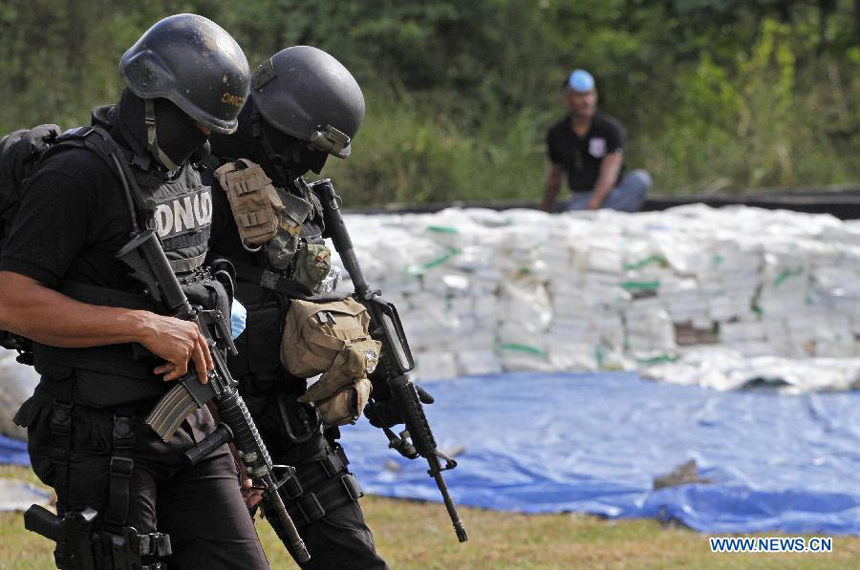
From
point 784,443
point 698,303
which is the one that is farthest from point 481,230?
point 784,443

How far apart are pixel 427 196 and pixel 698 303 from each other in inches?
219

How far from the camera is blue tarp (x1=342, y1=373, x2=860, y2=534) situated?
624cm

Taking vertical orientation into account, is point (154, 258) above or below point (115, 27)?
above

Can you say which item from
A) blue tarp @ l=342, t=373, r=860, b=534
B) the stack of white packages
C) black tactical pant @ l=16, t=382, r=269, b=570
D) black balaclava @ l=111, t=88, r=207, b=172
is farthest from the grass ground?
the stack of white packages

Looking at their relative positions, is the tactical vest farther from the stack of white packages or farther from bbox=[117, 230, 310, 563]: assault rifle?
the stack of white packages

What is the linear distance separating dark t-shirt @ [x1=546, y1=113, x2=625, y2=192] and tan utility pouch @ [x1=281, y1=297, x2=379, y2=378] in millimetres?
7569

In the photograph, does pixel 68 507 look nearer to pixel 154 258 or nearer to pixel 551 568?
pixel 154 258

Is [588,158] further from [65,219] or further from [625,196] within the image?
[65,219]

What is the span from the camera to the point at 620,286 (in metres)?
9.46

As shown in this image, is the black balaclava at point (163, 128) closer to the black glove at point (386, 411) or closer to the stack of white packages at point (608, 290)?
the black glove at point (386, 411)

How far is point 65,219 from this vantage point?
2.90m

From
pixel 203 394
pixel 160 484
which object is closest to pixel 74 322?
pixel 203 394

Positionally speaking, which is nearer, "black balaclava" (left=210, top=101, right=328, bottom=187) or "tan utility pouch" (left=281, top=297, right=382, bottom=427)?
"tan utility pouch" (left=281, top=297, right=382, bottom=427)

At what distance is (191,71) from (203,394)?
0.70 metres
